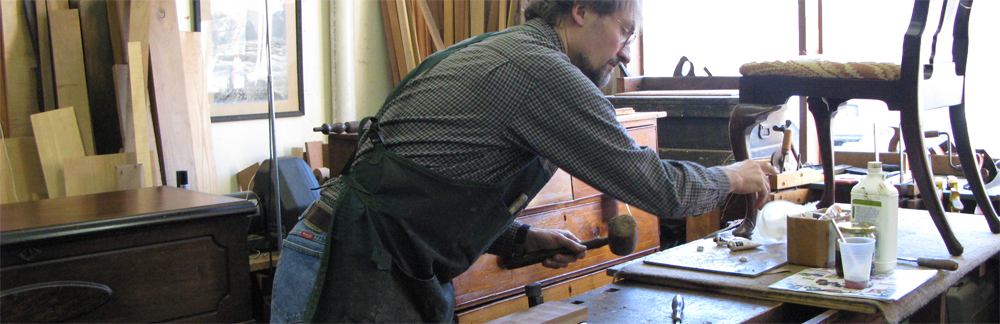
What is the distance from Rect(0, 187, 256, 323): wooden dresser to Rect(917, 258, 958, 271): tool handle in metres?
1.97

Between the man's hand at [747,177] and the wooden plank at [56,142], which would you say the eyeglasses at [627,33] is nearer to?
the man's hand at [747,177]

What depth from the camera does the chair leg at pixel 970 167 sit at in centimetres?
243

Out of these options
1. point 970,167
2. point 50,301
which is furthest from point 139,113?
point 970,167

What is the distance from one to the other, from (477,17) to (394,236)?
8.73 ft

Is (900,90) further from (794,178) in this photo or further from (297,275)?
(297,275)

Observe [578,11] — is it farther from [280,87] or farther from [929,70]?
[280,87]

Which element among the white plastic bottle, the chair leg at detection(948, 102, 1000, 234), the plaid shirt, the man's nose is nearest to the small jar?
the white plastic bottle

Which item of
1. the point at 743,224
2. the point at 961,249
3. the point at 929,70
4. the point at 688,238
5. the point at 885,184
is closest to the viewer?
the point at 885,184

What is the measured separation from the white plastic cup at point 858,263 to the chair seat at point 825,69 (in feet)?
2.20

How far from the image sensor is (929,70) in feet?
7.36

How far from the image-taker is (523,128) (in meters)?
1.55

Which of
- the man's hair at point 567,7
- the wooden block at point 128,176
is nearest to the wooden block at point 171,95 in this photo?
the wooden block at point 128,176

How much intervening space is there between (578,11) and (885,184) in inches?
36.7

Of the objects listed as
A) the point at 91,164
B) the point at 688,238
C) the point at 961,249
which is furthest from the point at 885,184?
the point at 91,164
